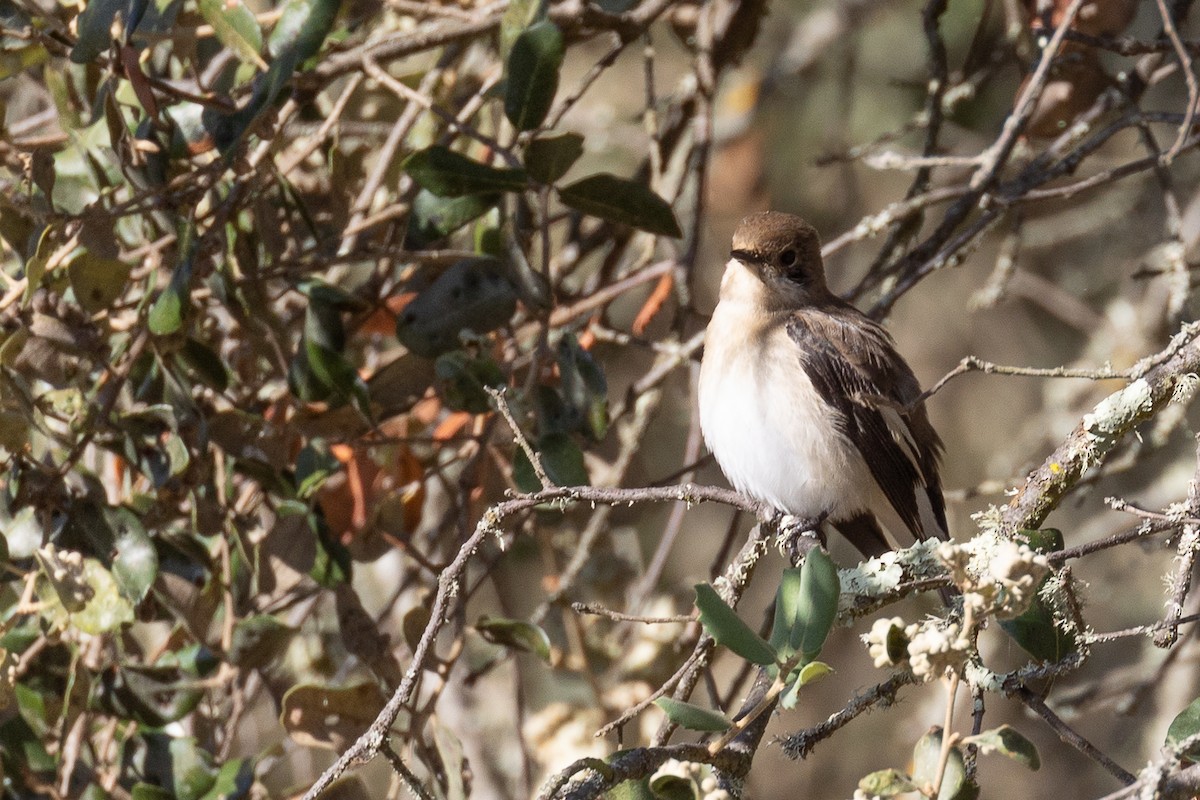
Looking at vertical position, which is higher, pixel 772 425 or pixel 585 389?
pixel 772 425

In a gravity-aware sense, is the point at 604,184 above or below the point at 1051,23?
below

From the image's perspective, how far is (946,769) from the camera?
1566mm

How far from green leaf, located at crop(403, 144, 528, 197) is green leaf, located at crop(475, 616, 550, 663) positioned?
34.9 inches

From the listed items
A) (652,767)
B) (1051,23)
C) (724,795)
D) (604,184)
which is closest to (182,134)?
(604,184)

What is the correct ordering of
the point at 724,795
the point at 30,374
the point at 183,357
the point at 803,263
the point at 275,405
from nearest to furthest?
the point at 724,795 → the point at 30,374 → the point at 183,357 → the point at 275,405 → the point at 803,263

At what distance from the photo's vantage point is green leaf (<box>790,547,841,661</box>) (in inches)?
67.3

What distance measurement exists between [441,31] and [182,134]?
72 cm

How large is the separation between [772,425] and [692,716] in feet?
5.80

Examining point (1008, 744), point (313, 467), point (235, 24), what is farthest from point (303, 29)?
point (1008, 744)

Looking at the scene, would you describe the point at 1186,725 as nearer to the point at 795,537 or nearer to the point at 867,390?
the point at 795,537

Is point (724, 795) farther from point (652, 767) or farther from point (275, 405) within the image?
point (275, 405)

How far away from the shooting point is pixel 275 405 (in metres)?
2.95

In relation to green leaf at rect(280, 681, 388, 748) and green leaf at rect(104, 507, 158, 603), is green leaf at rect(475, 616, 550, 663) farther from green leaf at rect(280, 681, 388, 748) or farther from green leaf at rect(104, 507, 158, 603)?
green leaf at rect(104, 507, 158, 603)

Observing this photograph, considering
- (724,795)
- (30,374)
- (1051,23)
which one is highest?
(1051,23)
